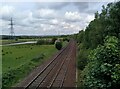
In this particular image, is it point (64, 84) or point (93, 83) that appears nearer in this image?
point (93, 83)

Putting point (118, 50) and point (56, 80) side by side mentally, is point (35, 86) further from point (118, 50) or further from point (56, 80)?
point (118, 50)

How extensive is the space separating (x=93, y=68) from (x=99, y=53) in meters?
0.81

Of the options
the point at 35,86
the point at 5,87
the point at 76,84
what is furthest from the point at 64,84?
the point at 5,87

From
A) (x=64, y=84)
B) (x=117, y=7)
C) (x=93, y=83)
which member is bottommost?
(x=64, y=84)

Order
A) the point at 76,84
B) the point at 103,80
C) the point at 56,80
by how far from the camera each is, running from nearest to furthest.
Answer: the point at 103,80, the point at 76,84, the point at 56,80

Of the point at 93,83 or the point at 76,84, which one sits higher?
the point at 93,83

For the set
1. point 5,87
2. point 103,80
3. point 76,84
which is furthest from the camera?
point 76,84

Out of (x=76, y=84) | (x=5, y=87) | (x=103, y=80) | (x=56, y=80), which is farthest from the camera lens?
(x=56, y=80)

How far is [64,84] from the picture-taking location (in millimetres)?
23047

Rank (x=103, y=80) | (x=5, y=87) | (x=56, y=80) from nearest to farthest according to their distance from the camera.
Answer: (x=103, y=80)
(x=5, y=87)
(x=56, y=80)

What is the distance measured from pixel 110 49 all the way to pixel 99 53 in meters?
0.63

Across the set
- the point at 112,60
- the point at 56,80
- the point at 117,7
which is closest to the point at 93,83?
the point at 112,60

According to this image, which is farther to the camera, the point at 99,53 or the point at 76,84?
the point at 76,84

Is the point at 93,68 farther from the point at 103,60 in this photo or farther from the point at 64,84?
the point at 64,84
